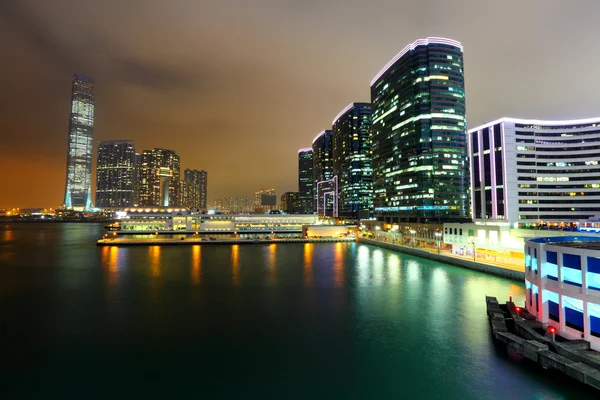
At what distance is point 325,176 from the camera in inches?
6890

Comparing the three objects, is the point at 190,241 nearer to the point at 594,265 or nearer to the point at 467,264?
the point at 467,264

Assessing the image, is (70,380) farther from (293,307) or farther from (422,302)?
(422,302)

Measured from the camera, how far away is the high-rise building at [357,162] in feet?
441

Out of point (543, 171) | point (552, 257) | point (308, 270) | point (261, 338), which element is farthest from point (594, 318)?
point (543, 171)

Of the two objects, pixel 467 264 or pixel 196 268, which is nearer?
pixel 467 264

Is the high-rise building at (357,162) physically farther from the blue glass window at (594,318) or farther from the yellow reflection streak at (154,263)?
the blue glass window at (594,318)

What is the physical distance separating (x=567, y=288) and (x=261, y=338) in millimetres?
16176

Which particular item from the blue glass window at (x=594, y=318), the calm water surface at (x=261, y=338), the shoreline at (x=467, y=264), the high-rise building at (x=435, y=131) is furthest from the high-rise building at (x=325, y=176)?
the blue glass window at (x=594, y=318)

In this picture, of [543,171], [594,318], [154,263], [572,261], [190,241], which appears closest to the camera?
[594,318]

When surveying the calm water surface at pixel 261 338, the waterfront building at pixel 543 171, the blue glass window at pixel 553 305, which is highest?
the waterfront building at pixel 543 171

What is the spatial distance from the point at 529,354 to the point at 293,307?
616 inches

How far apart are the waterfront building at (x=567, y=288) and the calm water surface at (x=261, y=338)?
3.07 m

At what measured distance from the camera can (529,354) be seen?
15.6 m

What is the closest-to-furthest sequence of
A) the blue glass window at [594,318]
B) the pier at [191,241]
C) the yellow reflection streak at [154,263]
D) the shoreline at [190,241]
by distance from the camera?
the blue glass window at [594,318] → the yellow reflection streak at [154,263] → the shoreline at [190,241] → the pier at [191,241]
